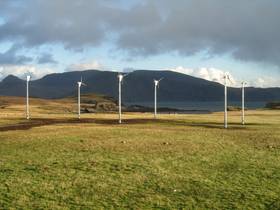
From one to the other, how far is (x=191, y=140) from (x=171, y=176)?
15.3 meters

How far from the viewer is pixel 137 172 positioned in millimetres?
28734

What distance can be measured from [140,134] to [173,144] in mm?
7581

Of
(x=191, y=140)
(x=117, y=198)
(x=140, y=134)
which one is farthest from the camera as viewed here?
(x=140, y=134)

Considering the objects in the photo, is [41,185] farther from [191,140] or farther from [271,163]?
[191,140]

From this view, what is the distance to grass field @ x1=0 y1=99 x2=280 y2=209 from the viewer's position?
2308 cm

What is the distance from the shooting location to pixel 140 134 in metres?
47.4

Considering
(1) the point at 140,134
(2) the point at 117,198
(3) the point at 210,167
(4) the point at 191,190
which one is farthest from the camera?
(1) the point at 140,134

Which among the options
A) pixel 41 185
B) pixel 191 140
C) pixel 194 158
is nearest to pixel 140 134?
pixel 191 140

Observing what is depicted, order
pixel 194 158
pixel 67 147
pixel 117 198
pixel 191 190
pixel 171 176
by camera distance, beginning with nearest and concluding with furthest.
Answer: pixel 117 198 < pixel 191 190 < pixel 171 176 < pixel 194 158 < pixel 67 147

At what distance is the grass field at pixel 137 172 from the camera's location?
23.1 m

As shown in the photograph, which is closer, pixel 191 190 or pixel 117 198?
pixel 117 198

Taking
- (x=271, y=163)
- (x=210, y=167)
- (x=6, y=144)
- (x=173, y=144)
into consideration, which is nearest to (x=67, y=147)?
(x=6, y=144)

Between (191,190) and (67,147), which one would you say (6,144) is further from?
(191,190)

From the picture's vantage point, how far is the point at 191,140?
43.0 m
